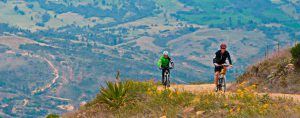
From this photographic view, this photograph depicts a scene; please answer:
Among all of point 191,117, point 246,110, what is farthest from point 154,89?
point 246,110

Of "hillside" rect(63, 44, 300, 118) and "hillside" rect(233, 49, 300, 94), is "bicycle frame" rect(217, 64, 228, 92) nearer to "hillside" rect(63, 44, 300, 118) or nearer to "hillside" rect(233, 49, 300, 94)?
"hillside" rect(63, 44, 300, 118)

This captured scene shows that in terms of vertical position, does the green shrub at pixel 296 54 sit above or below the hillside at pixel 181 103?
above

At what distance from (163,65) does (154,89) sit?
5.51 meters

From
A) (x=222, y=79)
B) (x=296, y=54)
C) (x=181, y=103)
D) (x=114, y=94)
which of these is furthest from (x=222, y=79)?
(x=296, y=54)

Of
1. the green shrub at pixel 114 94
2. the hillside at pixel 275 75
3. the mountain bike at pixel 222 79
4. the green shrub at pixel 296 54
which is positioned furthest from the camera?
the green shrub at pixel 296 54

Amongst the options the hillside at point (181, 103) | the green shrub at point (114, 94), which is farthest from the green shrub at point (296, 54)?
the green shrub at point (114, 94)

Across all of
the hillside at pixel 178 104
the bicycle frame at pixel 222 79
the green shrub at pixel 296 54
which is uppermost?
the green shrub at pixel 296 54

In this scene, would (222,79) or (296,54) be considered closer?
(222,79)

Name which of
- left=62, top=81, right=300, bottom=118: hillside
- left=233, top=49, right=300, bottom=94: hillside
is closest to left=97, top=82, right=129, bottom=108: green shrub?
left=62, top=81, right=300, bottom=118: hillside

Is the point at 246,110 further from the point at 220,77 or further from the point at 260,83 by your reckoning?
the point at 260,83

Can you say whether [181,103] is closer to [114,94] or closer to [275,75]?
[114,94]

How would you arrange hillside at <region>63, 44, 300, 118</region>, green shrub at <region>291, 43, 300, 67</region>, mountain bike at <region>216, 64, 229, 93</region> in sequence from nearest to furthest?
1. hillside at <region>63, 44, 300, 118</region>
2. mountain bike at <region>216, 64, 229, 93</region>
3. green shrub at <region>291, 43, 300, 67</region>

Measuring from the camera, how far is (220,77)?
21547 millimetres

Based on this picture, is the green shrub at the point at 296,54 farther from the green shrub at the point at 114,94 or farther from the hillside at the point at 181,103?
the green shrub at the point at 114,94
